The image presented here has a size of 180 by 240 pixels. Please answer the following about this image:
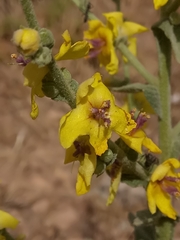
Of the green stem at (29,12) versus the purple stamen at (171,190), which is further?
the purple stamen at (171,190)

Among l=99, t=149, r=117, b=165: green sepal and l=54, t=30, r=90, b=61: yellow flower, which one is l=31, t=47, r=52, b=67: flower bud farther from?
l=99, t=149, r=117, b=165: green sepal

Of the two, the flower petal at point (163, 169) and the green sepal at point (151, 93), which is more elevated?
the green sepal at point (151, 93)

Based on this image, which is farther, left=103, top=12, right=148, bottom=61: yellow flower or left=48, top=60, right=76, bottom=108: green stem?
left=103, top=12, right=148, bottom=61: yellow flower

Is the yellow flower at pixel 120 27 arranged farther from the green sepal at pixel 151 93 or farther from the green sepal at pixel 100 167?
the green sepal at pixel 100 167

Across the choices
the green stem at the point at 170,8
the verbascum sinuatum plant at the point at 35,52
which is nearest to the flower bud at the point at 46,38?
the verbascum sinuatum plant at the point at 35,52

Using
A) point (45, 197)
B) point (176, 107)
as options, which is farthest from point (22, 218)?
point (176, 107)

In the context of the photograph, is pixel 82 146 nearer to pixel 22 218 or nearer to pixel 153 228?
pixel 153 228

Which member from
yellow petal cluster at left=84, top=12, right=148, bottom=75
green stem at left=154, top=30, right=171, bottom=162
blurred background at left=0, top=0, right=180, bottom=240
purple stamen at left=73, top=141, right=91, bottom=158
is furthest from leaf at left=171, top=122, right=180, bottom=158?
blurred background at left=0, top=0, right=180, bottom=240
